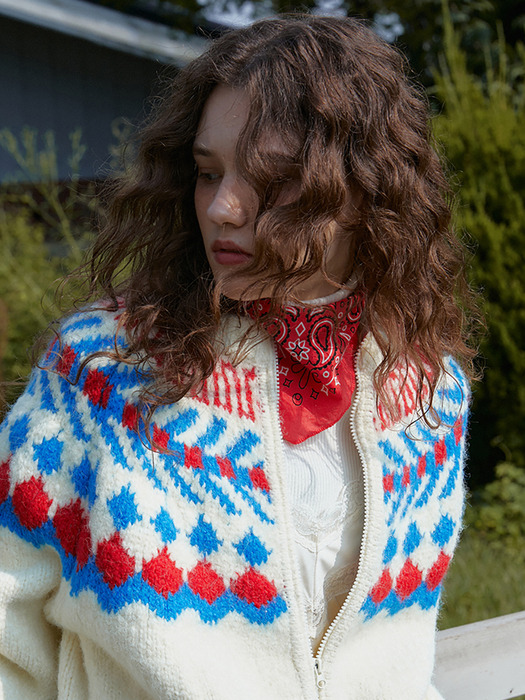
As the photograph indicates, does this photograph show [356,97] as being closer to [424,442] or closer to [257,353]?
[257,353]

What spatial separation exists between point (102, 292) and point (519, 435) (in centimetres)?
317

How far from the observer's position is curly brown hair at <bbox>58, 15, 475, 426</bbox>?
1234 mm

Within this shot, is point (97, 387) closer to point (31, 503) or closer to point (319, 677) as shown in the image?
point (31, 503)

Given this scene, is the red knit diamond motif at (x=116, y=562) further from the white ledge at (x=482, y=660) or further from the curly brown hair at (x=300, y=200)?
the white ledge at (x=482, y=660)

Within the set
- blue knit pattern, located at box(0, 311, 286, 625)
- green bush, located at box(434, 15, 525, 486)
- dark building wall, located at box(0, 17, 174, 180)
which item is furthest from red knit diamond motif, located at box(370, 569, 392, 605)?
dark building wall, located at box(0, 17, 174, 180)

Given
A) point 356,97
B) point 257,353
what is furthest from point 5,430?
point 356,97

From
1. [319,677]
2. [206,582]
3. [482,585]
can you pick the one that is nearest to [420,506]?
[319,677]

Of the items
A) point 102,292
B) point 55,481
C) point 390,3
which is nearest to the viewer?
point 55,481

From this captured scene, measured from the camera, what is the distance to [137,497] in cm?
120

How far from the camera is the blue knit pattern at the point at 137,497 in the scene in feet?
3.89

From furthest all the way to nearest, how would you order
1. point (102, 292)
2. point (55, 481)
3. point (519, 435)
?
point (519, 435) < point (102, 292) < point (55, 481)

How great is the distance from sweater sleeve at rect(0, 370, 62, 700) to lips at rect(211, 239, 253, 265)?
15.6 inches

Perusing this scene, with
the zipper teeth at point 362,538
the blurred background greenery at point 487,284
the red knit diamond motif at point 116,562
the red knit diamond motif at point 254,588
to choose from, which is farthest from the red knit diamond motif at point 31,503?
the blurred background greenery at point 487,284

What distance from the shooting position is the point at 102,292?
1.48 m
